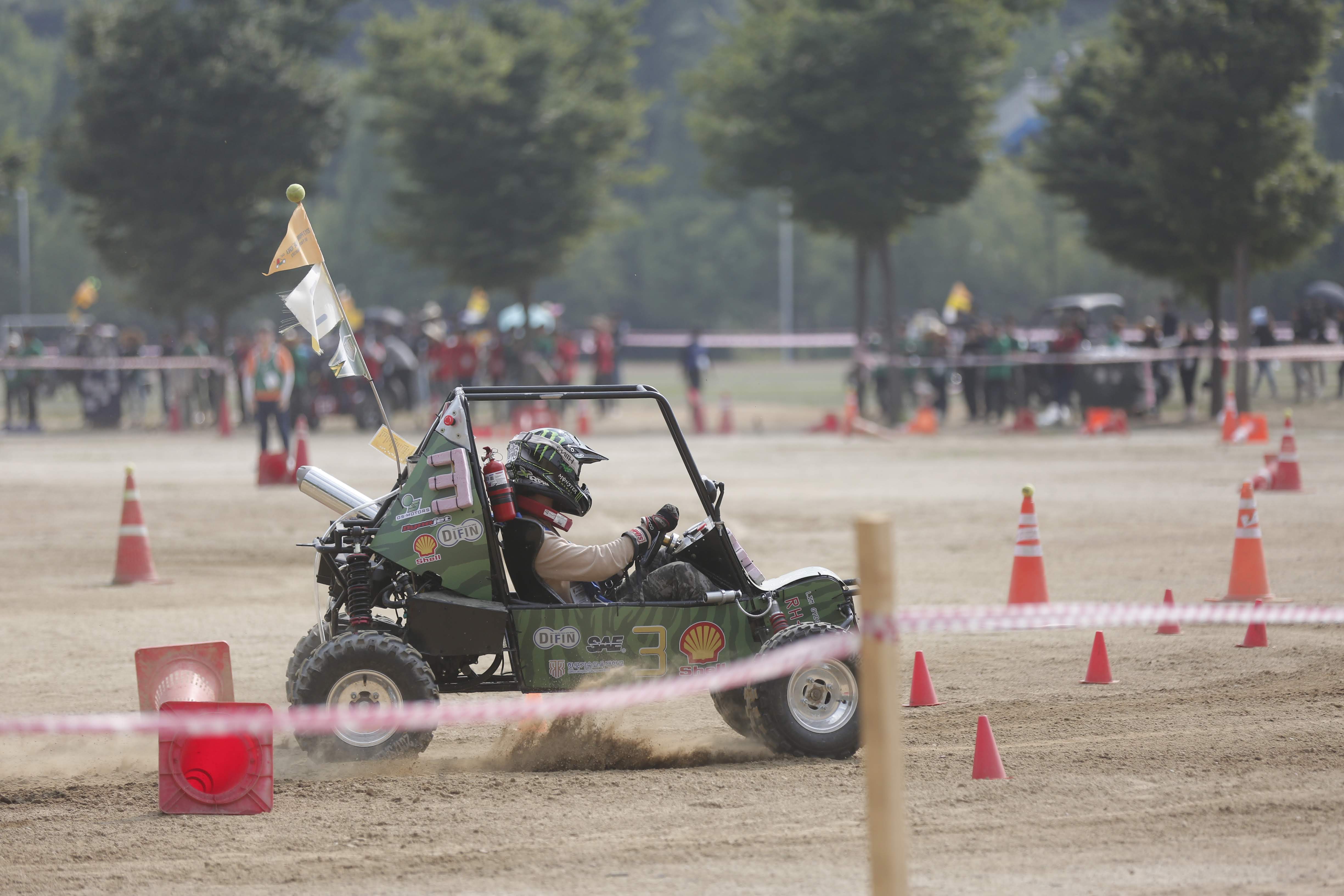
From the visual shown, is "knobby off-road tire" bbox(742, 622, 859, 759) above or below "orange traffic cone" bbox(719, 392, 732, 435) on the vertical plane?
below

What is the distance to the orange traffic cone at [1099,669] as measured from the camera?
8.23 metres

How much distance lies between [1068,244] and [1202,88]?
125ft

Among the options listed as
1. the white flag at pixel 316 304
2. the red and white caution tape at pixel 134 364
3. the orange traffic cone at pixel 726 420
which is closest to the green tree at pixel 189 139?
the red and white caution tape at pixel 134 364

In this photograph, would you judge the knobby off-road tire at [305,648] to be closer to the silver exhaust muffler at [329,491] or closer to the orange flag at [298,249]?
the silver exhaust muffler at [329,491]

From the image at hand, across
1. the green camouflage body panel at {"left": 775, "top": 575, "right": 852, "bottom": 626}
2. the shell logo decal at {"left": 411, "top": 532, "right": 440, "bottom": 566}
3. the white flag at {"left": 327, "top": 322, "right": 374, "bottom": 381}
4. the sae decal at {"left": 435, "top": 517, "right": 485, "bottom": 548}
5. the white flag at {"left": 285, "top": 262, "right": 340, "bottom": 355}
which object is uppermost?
Result: the white flag at {"left": 285, "top": 262, "right": 340, "bottom": 355}

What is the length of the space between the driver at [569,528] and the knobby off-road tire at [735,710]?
0.56 meters

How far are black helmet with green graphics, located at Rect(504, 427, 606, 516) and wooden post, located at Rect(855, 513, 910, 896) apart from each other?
3014 mm

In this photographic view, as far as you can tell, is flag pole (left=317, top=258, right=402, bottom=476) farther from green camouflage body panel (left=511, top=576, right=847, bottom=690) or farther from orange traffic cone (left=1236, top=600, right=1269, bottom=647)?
orange traffic cone (left=1236, top=600, right=1269, bottom=647)

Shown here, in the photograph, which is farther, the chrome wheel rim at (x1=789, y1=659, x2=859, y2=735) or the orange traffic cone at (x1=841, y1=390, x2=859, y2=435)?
the orange traffic cone at (x1=841, y1=390, x2=859, y2=435)

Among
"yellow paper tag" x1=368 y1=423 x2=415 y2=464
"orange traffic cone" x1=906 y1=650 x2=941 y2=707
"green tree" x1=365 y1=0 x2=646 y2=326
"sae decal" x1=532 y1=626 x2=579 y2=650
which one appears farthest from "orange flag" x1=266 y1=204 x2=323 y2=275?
"green tree" x1=365 y1=0 x2=646 y2=326

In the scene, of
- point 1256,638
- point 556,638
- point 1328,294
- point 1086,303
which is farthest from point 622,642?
point 1086,303

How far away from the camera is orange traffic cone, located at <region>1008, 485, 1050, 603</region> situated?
33.2ft

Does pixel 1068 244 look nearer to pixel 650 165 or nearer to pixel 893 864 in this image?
pixel 650 165

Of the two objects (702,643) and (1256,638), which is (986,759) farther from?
(1256,638)
